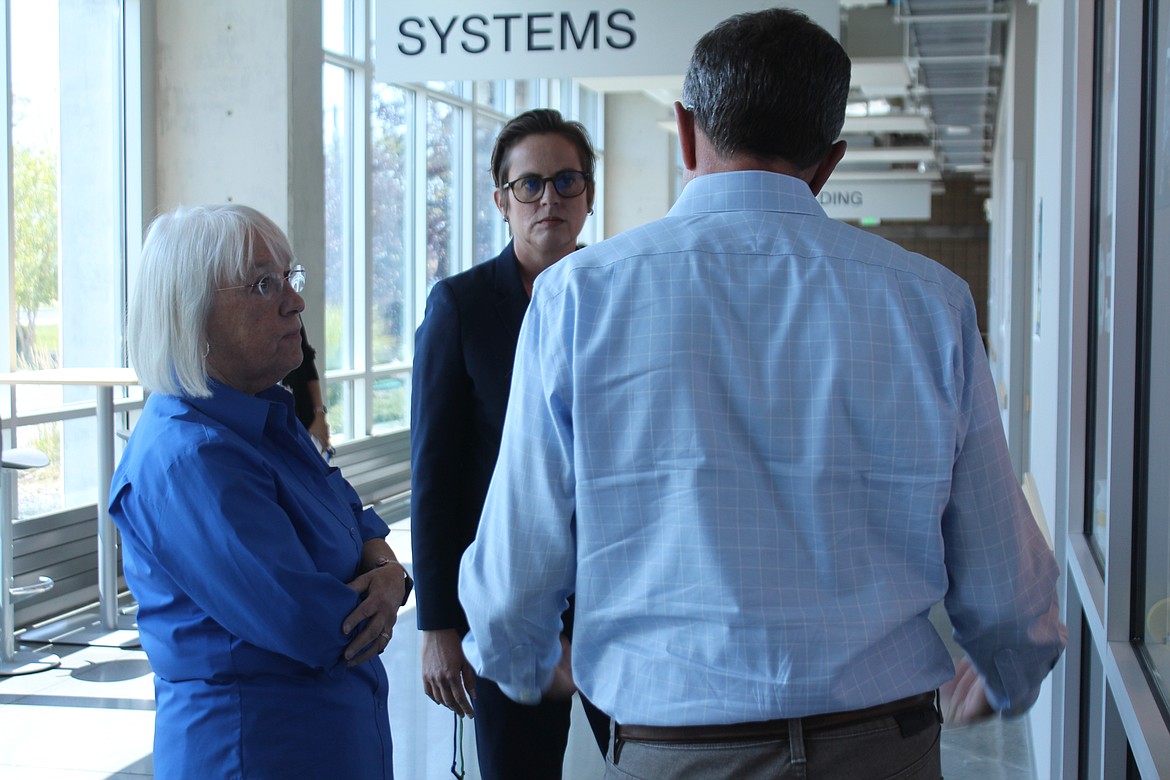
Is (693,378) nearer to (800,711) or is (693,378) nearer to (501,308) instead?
(800,711)

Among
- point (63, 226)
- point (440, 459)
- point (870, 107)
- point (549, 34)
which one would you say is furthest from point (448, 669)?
point (870, 107)

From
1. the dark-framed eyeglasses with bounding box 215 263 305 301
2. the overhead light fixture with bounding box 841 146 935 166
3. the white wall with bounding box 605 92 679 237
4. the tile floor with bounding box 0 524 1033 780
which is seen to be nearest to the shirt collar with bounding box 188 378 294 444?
the dark-framed eyeglasses with bounding box 215 263 305 301

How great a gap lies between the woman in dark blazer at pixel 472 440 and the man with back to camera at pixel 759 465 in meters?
0.89

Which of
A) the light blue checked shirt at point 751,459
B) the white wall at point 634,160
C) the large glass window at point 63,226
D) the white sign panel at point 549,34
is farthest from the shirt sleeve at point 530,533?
the white wall at point 634,160

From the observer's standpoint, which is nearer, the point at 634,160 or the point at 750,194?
the point at 750,194

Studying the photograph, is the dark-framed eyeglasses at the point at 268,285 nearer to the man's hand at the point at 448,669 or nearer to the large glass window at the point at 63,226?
the man's hand at the point at 448,669

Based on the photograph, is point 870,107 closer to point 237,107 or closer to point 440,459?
point 237,107

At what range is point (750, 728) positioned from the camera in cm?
120

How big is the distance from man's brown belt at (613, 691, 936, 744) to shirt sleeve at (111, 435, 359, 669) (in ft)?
2.08

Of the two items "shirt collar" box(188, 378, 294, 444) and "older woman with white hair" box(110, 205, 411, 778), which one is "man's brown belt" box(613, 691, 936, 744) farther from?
"shirt collar" box(188, 378, 294, 444)

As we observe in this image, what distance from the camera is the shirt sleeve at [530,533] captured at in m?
1.25

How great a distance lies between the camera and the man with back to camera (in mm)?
1188

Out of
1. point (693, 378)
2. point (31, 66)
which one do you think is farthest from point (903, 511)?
point (31, 66)

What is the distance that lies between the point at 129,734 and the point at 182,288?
2.98 m
